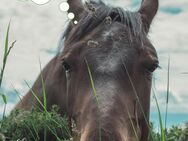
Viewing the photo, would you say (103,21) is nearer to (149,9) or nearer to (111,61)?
(111,61)

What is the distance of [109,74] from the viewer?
154 inches

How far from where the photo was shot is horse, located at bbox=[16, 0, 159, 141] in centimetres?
349

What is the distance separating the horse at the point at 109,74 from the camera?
3.49 m

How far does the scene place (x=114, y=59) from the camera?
13.4 feet

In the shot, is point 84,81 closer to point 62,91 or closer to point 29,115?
point 29,115

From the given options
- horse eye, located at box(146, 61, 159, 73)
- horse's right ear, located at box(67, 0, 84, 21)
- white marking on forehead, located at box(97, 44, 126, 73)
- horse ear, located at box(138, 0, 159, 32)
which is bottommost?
horse eye, located at box(146, 61, 159, 73)

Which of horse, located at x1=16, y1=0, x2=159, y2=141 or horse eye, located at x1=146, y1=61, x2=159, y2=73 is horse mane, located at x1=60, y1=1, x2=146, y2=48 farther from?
horse eye, located at x1=146, y1=61, x2=159, y2=73

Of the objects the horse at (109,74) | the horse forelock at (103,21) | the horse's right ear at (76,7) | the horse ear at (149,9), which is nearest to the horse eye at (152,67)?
the horse at (109,74)

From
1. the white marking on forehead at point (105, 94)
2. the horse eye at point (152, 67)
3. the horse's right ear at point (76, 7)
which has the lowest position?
the horse eye at point (152, 67)

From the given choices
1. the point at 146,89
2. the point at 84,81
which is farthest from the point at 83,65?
the point at 146,89

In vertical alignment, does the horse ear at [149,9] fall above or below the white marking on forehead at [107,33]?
below

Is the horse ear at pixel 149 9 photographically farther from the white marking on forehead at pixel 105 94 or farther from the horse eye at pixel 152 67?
the white marking on forehead at pixel 105 94

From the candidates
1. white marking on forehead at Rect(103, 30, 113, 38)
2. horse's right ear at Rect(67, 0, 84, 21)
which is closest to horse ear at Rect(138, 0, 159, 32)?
horse's right ear at Rect(67, 0, 84, 21)

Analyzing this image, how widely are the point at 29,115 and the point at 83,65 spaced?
877 millimetres
